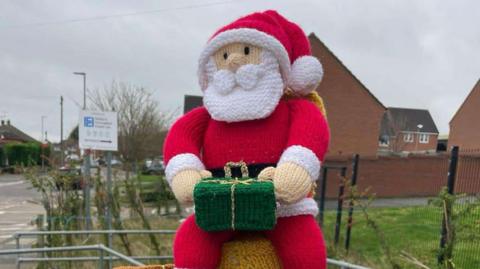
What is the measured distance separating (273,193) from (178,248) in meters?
0.40

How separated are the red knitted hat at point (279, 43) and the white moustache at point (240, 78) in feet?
0.28

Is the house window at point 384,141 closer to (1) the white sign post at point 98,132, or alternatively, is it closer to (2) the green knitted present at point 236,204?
(1) the white sign post at point 98,132

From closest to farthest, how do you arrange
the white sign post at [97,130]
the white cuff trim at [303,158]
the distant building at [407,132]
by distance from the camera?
the white cuff trim at [303,158], the white sign post at [97,130], the distant building at [407,132]

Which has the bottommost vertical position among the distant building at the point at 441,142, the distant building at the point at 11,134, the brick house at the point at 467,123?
the distant building at the point at 11,134

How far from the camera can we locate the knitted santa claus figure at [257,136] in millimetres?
1310

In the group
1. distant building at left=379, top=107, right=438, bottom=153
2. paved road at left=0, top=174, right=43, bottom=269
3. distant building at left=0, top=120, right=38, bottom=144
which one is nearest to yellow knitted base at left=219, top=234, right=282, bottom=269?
paved road at left=0, top=174, right=43, bottom=269

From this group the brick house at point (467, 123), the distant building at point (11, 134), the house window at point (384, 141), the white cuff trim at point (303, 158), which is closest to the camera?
the white cuff trim at point (303, 158)

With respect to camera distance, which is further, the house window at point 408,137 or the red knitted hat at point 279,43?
the house window at point 408,137

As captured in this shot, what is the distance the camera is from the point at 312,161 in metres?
1.29

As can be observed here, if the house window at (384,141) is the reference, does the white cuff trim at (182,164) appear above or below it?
above

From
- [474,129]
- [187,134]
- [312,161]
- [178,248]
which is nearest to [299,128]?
[312,161]

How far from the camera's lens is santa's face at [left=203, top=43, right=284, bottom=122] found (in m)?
1.34

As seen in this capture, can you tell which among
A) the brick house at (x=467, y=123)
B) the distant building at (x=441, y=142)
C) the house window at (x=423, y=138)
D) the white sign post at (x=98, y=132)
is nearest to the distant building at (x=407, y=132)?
the house window at (x=423, y=138)

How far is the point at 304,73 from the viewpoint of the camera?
1.48m
